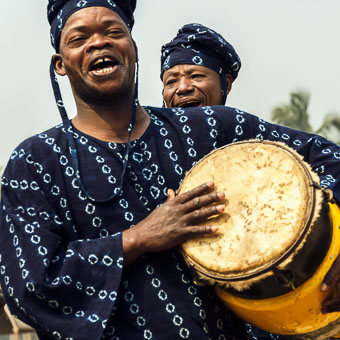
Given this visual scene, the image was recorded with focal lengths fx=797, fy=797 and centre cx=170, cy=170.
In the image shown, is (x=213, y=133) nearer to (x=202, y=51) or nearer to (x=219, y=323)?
(x=219, y=323)

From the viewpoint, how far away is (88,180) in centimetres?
336

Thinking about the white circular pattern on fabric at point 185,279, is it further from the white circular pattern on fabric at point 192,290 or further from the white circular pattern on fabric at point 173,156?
the white circular pattern on fabric at point 173,156

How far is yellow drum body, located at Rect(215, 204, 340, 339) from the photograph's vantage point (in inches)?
120

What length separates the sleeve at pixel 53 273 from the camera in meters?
3.08

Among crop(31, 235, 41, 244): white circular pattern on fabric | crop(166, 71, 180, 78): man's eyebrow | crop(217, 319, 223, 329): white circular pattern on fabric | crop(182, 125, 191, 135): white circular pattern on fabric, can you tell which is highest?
crop(166, 71, 180, 78): man's eyebrow

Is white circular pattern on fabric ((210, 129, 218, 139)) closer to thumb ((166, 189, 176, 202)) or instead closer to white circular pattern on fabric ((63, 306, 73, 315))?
thumb ((166, 189, 176, 202))

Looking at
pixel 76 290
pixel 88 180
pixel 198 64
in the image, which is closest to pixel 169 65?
pixel 198 64

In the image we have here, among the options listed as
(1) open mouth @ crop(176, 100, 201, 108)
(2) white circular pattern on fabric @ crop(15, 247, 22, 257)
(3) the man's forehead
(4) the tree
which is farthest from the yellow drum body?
(4) the tree

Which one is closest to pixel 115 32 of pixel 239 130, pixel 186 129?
pixel 186 129

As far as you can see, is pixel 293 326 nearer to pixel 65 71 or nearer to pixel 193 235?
pixel 193 235

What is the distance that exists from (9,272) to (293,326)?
1150 mm

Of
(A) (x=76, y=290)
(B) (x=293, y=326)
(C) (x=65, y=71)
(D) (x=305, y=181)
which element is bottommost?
(B) (x=293, y=326)

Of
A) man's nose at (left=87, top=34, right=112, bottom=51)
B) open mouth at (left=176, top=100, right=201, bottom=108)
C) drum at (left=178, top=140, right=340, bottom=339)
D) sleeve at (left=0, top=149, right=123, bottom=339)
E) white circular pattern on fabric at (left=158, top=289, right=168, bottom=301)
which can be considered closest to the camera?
drum at (left=178, top=140, right=340, bottom=339)

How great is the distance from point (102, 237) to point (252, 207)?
625 mm
